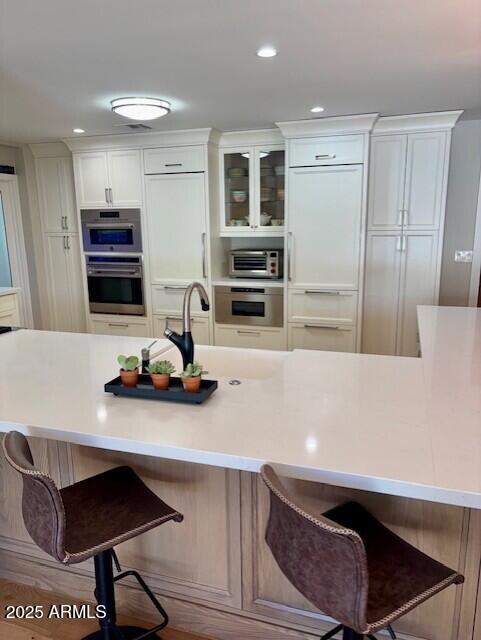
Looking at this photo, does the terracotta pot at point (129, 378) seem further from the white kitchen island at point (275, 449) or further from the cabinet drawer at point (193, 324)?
the cabinet drawer at point (193, 324)

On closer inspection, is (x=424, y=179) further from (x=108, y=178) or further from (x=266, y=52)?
(x=108, y=178)

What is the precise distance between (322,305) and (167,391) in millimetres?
2639

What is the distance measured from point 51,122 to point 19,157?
1370 mm

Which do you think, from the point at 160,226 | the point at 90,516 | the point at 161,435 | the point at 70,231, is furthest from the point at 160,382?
the point at 70,231

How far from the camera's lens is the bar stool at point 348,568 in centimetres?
99

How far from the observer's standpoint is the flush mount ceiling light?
3068mm

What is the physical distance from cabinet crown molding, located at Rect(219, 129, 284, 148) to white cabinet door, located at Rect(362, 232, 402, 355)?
3.88ft

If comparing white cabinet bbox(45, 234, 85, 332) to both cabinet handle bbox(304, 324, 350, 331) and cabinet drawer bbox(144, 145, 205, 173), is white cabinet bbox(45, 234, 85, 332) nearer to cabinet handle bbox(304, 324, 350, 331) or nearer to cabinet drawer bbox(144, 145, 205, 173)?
cabinet drawer bbox(144, 145, 205, 173)

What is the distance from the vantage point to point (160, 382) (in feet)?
5.38

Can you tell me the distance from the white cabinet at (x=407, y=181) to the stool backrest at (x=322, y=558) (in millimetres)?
3167

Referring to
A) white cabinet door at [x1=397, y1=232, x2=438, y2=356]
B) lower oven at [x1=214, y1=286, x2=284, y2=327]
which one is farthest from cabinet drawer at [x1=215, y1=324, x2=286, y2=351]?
white cabinet door at [x1=397, y1=232, x2=438, y2=356]

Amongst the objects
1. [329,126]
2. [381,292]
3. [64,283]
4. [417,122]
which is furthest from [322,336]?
[64,283]

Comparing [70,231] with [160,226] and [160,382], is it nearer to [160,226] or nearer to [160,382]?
[160,226]

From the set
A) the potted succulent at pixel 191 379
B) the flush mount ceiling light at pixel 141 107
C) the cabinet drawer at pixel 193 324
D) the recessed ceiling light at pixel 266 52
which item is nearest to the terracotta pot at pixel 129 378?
the potted succulent at pixel 191 379
